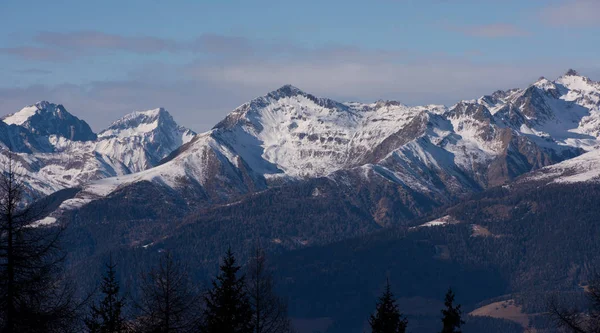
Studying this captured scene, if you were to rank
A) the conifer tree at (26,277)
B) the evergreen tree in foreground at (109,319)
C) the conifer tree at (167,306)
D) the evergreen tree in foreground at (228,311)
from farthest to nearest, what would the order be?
the evergreen tree in foreground at (109,319) < the conifer tree at (167,306) < the evergreen tree in foreground at (228,311) < the conifer tree at (26,277)

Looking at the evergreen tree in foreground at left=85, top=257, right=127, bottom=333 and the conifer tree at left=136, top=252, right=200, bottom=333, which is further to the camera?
the evergreen tree in foreground at left=85, top=257, right=127, bottom=333

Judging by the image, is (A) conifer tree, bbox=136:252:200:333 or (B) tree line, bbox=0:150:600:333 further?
(A) conifer tree, bbox=136:252:200:333

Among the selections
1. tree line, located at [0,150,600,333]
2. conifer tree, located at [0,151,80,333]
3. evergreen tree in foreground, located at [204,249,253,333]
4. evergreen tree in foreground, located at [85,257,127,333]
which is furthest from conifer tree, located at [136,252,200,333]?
conifer tree, located at [0,151,80,333]

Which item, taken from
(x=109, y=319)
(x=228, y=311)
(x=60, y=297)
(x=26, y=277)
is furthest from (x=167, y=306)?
(x=26, y=277)

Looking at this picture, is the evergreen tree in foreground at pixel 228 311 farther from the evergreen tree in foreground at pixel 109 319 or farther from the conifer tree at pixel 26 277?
the conifer tree at pixel 26 277

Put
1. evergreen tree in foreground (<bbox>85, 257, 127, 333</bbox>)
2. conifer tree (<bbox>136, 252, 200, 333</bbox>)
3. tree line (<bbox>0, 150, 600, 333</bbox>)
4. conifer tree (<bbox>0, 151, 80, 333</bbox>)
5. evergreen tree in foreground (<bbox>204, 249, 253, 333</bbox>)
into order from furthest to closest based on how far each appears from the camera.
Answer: evergreen tree in foreground (<bbox>85, 257, 127, 333</bbox>), conifer tree (<bbox>136, 252, 200, 333</bbox>), evergreen tree in foreground (<bbox>204, 249, 253, 333</bbox>), tree line (<bbox>0, 150, 600, 333</bbox>), conifer tree (<bbox>0, 151, 80, 333</bbox>)

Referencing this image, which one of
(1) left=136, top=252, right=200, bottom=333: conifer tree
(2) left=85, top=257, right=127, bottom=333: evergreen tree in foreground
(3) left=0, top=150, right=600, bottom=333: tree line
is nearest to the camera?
(3) left=0, top=150, right=600, bottom=333: tree line

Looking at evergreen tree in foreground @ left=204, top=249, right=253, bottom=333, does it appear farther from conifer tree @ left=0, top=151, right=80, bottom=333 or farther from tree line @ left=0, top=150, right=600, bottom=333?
conifer tree @ left=0, top=151, right=80, bottom=333

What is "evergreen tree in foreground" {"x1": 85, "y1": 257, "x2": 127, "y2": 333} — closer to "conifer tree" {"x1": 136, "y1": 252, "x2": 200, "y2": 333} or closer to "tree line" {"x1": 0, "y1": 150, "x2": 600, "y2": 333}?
"tree line" {"x1": 0, "y1": 150, "x2": 600, "y2": 333}

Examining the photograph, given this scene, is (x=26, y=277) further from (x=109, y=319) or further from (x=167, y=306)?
(x=109, y=319)

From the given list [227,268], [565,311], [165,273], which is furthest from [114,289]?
[565,311]

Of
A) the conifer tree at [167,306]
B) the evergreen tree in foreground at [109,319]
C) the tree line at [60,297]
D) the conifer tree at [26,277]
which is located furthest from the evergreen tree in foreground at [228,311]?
the conifer tree at [26,277]

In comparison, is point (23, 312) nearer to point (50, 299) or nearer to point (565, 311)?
point (50, 299)

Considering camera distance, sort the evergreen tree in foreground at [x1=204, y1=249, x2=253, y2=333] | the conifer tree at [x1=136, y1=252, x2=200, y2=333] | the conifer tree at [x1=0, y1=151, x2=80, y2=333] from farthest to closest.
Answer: the conifer tree at [x1=136, y1=252, x2=200, y2=333] < the evergreen tree in foreground at [x1=204, y1=249, x2=253, y2=333] < the conifer tree at [x1=0, y1=151, x2=80, y2=333]
